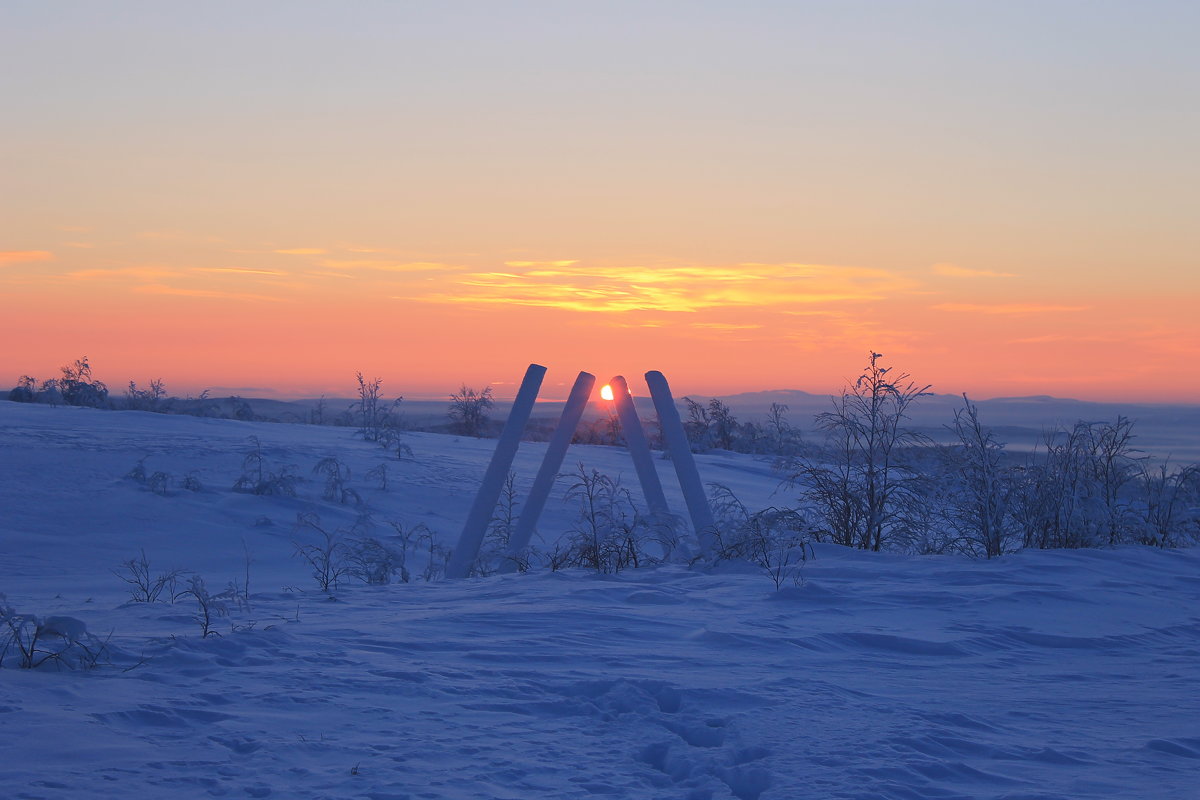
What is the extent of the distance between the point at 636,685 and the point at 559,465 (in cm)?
471

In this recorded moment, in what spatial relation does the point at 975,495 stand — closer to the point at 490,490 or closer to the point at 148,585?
the point at 490,490

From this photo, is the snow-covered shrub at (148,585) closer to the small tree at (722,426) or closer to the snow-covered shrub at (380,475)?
the snow-covered shrub at (380,475)

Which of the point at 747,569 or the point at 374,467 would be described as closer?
the point at 747,569

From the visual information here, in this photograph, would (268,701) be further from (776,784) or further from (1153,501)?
(1153,501)

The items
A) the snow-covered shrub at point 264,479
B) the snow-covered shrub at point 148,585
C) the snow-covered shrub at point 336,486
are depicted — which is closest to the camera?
the snow-covered shrub at point 148,585

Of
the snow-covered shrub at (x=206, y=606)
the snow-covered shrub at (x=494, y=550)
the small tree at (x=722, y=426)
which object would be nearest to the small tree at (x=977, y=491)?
the snow-covered shrub at (x=494, y=550)

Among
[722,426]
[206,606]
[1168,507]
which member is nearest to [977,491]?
[1168,507]

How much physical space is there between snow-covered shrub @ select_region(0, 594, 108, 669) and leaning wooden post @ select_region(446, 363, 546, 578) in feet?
13.8

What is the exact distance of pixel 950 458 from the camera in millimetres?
9836

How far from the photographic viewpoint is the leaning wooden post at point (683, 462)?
8625 millimetres

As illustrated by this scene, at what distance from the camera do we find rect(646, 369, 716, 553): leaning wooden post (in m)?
8.62

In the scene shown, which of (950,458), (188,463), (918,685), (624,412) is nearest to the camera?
(918,685)

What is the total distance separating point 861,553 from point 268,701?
19.3ft

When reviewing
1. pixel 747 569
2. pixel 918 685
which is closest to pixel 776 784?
pixel 918 685
